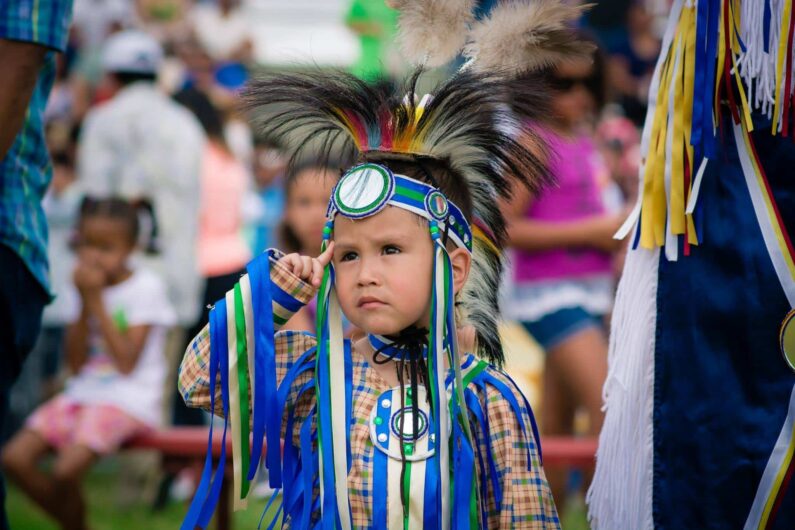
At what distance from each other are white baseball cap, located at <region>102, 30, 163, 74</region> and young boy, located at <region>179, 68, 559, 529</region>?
423 centimetres

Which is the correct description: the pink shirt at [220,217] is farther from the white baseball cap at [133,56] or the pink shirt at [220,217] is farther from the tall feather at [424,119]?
the tall feather at [424,119]

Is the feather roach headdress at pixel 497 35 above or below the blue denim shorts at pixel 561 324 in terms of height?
above

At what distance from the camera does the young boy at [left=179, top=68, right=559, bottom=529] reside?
2.46 meters

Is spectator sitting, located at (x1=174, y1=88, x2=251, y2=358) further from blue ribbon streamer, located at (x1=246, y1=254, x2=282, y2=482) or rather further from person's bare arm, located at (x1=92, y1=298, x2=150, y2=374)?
blue ribbon streamer, located at (x1=246, y1=254, x2=282, y2=482)

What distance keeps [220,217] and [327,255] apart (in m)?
4.10

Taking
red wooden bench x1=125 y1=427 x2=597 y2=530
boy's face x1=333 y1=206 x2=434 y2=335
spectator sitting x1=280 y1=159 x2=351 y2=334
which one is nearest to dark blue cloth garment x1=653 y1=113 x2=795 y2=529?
boy's face x1=333 y1=206 x2=434 y2=335

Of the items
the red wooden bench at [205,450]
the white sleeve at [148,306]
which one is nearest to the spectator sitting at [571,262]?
the red wooden bench at [205,450]

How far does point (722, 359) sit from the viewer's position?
8.29 ft

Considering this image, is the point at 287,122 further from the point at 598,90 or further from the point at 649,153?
the point at 598,90

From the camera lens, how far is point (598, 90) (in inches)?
194

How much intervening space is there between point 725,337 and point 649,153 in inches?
18.0

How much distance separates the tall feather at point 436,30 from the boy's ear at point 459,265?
1.45ft

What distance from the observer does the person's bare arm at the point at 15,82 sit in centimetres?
269

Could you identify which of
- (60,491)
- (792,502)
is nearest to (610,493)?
(792,502)
